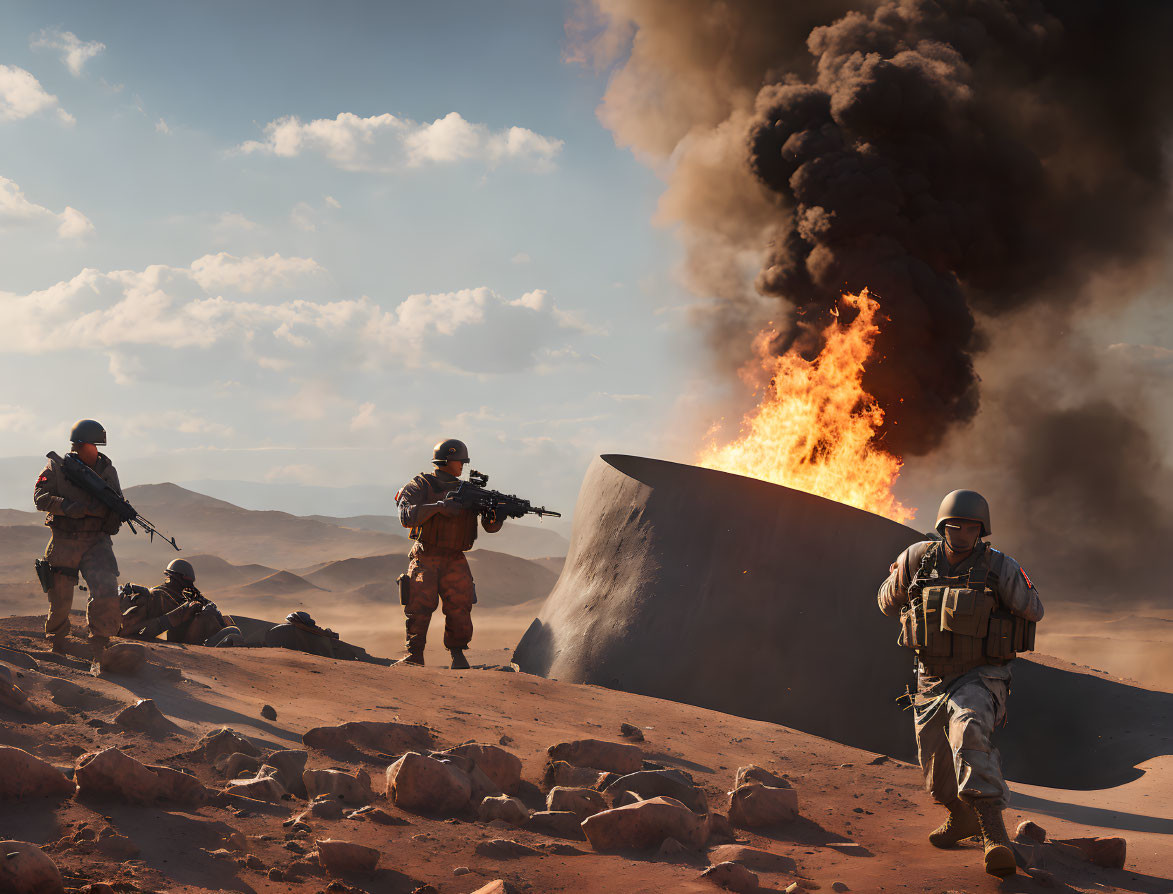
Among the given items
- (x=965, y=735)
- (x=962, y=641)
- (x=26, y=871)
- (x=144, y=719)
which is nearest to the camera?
(x=26, y=871)

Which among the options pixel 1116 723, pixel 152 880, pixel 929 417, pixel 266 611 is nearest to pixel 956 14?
pixel 929 417

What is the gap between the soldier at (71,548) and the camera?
693 cm

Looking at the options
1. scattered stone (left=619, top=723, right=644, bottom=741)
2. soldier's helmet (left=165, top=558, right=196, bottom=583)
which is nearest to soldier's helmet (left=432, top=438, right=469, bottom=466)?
soldier's helmet (left=165, top=558, right=196, bottom=583)

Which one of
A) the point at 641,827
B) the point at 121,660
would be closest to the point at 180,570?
the point at 121,660

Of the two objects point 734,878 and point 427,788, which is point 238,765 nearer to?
point 427,788

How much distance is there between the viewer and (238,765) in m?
4.42

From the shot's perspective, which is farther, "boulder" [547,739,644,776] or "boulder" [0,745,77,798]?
"boulder" [547,739,644,776]

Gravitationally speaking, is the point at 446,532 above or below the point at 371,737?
above

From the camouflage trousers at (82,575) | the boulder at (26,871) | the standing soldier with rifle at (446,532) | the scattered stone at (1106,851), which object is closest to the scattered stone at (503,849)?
the boulder at (26,871)

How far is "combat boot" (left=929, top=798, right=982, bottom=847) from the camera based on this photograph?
4449 mm

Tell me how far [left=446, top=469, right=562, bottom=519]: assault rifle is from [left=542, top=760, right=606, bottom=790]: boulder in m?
4.18

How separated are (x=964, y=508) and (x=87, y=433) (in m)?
6.48

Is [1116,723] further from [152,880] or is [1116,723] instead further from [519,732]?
[152,880]

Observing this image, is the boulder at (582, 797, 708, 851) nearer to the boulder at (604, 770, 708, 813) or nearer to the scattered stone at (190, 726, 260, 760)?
the boulder at (604, 770, 708, 813)
